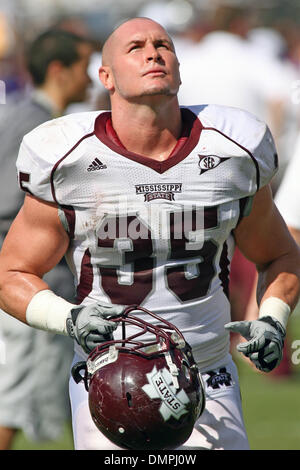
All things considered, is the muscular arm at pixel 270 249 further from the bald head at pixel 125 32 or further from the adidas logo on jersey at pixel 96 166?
the bald head at pixel 125 32

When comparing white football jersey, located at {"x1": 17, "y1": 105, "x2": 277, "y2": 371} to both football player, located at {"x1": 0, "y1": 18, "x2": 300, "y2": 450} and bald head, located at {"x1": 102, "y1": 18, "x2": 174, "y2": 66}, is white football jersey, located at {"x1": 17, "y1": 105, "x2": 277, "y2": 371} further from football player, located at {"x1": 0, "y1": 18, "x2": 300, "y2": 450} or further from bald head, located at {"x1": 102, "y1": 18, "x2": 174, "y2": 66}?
bald head, located at {"x1": 102, "y1": 18, "x2": 174, "y2": 66}

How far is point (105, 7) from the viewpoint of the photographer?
1470 cm

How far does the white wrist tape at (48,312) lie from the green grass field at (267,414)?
2315 mm

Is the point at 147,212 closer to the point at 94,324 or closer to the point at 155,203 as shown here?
the point at 155,203

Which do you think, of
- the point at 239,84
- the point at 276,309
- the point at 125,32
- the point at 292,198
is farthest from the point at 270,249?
the point at 239,84

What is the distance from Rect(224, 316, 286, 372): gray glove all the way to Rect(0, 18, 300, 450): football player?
2cm

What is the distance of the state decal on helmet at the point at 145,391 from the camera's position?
10.6ft

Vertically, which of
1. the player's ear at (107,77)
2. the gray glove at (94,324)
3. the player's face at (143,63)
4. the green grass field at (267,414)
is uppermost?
the player's face at (143,63)

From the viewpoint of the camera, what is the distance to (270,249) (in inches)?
156

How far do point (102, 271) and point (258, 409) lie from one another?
10.6ft

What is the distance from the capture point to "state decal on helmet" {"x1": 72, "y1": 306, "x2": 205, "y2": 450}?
3246 millimetres

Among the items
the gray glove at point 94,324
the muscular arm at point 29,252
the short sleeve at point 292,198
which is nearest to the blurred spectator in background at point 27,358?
the short sleeve at point 292,198

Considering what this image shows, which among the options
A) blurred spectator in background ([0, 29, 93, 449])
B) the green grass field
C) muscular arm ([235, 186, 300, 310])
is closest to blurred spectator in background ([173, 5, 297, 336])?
the green grass field

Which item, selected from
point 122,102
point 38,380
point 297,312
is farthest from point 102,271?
point 297,312
